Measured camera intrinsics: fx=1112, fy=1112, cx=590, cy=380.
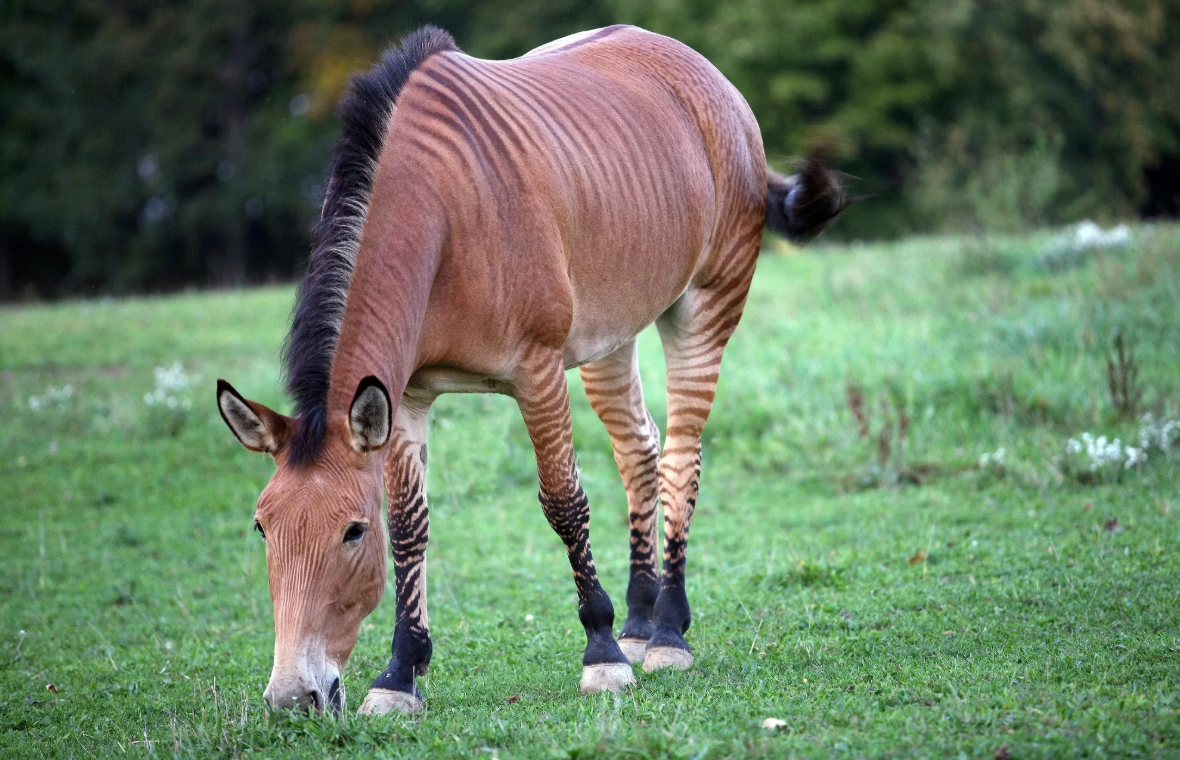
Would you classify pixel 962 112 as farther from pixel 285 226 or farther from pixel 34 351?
pixel 34 351

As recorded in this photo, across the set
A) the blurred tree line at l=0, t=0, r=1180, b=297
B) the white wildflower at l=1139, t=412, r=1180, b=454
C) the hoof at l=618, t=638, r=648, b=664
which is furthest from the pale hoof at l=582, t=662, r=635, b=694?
the blurred tree line at l=0, t=0, r=1180, b=297

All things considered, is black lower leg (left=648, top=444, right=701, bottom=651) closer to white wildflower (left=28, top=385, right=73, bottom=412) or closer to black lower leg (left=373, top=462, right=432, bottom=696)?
black lower leg (left=373, top=462, right=432, bottom=696)

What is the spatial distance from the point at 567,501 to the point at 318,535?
1.19 meters

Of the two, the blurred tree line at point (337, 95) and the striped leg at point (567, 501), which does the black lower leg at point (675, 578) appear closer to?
the striped leg at point (567, 501)

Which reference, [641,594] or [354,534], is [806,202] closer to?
[641,594]

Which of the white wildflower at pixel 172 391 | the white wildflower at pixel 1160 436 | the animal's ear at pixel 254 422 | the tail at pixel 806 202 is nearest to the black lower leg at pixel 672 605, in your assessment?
the tail at pixel 806 202

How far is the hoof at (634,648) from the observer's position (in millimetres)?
5039

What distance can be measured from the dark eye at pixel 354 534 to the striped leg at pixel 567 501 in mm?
792

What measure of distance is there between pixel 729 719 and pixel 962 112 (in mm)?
26356

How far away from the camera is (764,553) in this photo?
6.63 meters

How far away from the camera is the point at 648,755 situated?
322 cm

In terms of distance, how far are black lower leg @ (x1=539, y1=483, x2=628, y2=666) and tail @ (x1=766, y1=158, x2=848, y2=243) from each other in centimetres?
224

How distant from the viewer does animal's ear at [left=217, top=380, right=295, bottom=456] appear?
11.8 feet

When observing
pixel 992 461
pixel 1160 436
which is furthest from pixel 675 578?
pixel 1160 436
